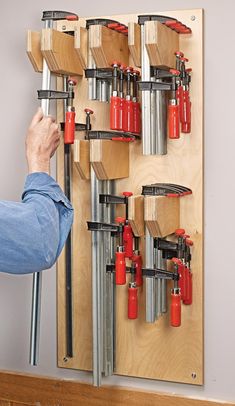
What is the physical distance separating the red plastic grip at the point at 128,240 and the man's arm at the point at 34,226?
511 millimetres

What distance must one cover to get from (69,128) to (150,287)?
1.87 ft

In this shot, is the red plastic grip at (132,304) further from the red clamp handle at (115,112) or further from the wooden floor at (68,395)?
the red clamp handle at (115,112)

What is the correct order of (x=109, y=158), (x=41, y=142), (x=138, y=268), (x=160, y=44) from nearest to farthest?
(x=41, y=142) < (x=160, y=44) < (x=109, y=158) < (x=138, y=268)

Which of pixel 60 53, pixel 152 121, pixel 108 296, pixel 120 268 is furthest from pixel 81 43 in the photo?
pixel 108 296

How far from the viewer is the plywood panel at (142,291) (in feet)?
6.97

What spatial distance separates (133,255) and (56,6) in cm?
92

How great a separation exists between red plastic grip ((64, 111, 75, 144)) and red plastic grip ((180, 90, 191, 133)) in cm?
34

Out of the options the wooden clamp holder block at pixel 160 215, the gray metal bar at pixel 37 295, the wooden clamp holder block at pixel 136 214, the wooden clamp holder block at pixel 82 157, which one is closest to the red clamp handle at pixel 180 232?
the wooden clamp holder block at pixel 160 215

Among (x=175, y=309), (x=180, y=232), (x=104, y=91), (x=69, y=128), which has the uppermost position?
(x=104, y=91)

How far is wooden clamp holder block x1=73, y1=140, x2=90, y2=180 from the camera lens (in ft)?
6.82

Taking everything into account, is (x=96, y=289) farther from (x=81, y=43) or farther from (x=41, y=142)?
(x=81, y=43)

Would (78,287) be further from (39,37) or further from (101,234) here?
(39,37)

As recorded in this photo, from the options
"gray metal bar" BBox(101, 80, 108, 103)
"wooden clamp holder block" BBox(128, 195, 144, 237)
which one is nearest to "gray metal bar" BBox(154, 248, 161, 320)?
"wooden clamp holder block" BBox(128, 195, 144, 237)

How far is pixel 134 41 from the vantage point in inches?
78.7
